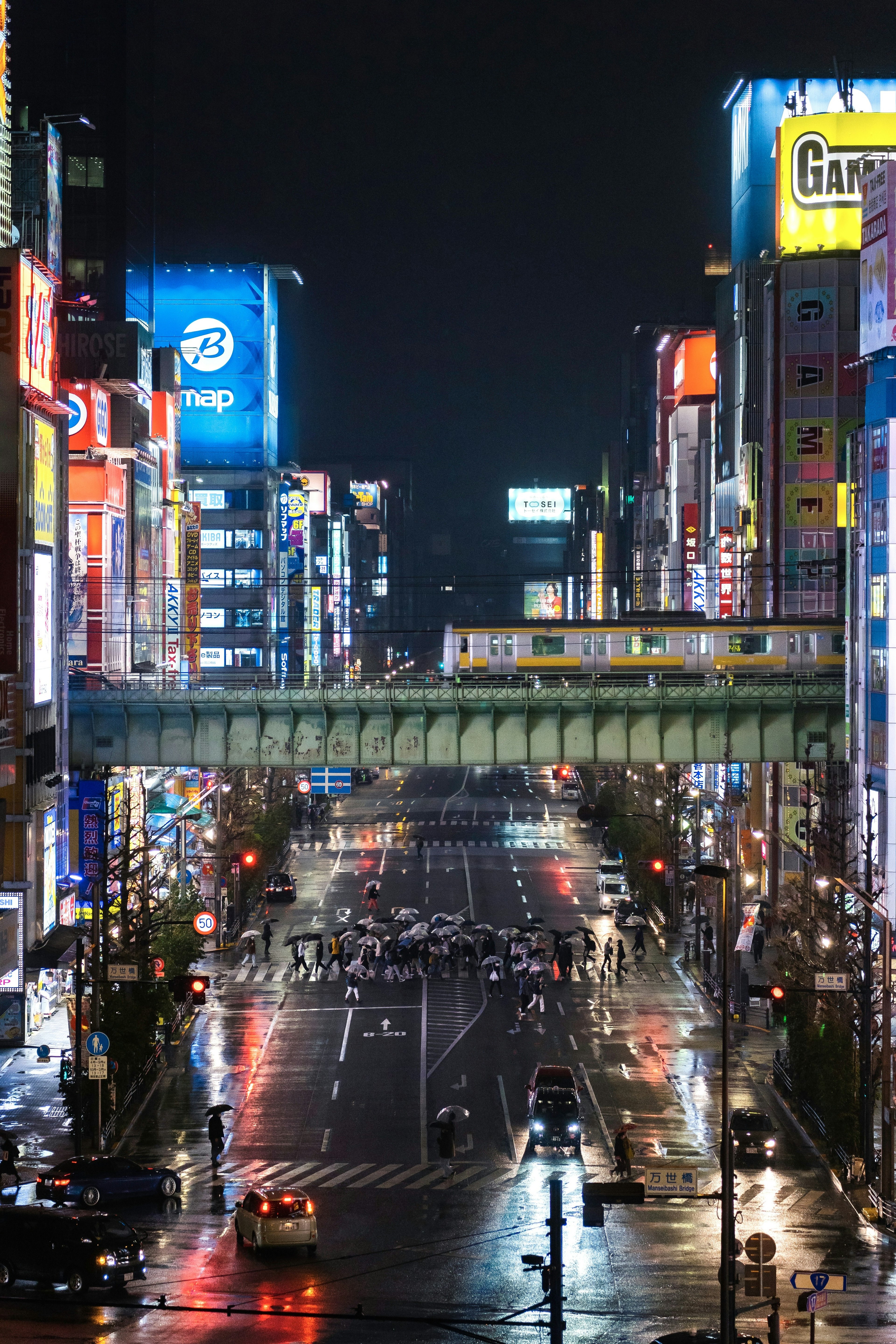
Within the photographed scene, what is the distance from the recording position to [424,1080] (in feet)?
147

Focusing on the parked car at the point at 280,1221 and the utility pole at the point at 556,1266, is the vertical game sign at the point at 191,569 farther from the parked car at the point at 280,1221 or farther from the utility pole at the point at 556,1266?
the utility pole at the point at 556,1266

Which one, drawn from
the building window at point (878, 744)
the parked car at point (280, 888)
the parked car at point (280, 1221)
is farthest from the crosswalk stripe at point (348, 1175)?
the parked car at point (280, 888)

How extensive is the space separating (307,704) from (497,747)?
19.2ft

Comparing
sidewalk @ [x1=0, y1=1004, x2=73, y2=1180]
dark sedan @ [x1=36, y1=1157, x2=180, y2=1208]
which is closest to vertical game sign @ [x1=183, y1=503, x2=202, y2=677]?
sidewalk @ [x1=0, y1=1004, x2=73, y2=1180]

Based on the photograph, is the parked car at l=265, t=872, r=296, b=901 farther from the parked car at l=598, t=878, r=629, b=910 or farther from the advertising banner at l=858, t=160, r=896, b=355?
the advertising banner at l=858, t=160, r=896, b=355

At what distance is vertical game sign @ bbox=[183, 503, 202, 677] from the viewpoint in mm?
82688

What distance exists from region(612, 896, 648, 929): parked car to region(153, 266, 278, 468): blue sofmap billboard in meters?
71.1

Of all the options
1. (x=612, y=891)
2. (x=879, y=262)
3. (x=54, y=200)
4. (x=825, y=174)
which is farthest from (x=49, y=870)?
(x=825, y=174)

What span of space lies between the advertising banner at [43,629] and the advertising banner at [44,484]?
0.80 metres

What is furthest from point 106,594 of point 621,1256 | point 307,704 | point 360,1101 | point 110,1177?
point 621,1256

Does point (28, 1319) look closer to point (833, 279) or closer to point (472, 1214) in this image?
point (472, 1214)

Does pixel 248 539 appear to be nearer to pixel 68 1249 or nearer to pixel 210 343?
pixel 210 343

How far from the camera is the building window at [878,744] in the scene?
47000 mm

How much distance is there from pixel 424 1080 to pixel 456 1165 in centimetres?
782
